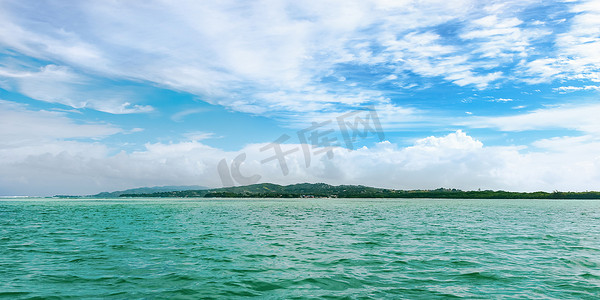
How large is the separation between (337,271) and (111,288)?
498 inches

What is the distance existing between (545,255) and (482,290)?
46.0 feet

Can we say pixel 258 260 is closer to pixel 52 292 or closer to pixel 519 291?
pixel 52 292

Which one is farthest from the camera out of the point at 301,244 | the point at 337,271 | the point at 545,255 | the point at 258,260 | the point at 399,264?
the point at 301,244

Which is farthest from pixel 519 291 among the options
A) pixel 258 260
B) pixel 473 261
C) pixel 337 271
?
pixel 258 260

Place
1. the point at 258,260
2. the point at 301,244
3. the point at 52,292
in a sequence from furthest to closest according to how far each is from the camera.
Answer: the point at 301,244
the point at 258,260
the point at 52,292

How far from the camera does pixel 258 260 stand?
25828mm

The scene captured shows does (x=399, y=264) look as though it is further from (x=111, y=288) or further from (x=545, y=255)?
(x=111, y=288)

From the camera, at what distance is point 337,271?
2214 cm

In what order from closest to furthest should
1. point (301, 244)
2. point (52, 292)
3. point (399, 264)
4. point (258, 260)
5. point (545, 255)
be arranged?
point (52, 292) < point (399, 264) < point (258, 260) < point (545, 255) < point (301, 244)

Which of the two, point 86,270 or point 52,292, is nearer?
point 52,292

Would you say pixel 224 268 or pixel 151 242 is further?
pixel 151 242

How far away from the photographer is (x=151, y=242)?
1384 inches

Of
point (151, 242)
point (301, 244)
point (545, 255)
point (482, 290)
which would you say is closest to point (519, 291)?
point (482, 290)

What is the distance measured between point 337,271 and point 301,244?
12025mm
